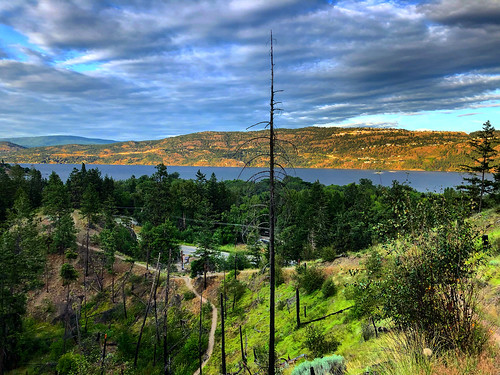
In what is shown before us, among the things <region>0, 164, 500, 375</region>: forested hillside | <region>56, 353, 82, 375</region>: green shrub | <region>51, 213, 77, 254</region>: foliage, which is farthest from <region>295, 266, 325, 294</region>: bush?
<region>51, 213, 77, 254</region>: foliage

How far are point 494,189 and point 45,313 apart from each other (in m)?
68.1

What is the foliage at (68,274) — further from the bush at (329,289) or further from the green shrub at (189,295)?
the bush at (329,289)

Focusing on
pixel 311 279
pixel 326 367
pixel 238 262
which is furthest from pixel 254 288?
pixel 326 367

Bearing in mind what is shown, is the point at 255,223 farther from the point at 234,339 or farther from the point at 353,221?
the point at 353,221

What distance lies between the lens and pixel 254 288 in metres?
36.7

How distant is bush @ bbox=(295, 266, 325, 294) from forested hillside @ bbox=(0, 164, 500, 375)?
13 cm

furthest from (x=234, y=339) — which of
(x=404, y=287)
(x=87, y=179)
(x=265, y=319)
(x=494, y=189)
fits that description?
(x=87, y=179)

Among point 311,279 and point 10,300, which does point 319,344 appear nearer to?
point 311,279

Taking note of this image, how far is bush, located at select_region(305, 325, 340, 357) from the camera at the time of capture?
16.8 metres

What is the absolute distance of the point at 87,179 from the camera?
2965 inches

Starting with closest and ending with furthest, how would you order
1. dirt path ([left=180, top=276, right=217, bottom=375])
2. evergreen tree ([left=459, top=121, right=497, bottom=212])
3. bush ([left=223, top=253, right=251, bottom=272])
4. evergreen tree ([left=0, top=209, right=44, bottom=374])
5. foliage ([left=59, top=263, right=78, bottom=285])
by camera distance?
1. dirt path ([left=180, top=276, right=217, bottom=375])
2. evergreen tree ([left=0, top=209, right=44, bottom=374])
3. evergreen tree ([left=459, top=121, right=497, bottom=212])
4. foliage ([left=59, top=263, right=78, bottom=285])
5. bush ([left=223, top=253, right=251, bottom=272])

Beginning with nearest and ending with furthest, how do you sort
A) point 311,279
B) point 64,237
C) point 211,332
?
point 311,279
point 211,332
point 64,237

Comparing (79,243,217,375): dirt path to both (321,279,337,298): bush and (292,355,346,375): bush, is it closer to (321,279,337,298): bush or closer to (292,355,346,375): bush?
(321,279,337,298): bush

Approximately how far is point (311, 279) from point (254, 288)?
9.66 meters
